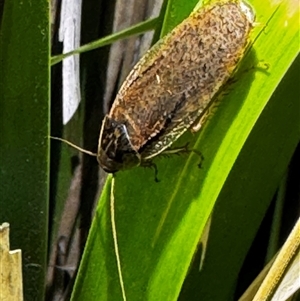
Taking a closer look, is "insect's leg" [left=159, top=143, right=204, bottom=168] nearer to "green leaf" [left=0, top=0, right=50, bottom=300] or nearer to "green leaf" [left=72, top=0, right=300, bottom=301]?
"green leaf" [left=72, top=0, right=300, bottom=301]

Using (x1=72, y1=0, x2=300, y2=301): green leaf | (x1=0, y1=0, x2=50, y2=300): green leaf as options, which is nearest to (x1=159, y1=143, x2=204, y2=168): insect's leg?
(x1=72, y1=0, x2=300, y2=301): green leaf

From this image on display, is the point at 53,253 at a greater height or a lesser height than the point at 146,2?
lesser

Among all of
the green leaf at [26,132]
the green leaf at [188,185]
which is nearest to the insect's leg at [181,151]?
the green leaf at [188,185]

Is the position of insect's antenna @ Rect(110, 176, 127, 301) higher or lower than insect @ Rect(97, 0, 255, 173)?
lower

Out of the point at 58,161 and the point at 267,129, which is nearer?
the point at 267,129

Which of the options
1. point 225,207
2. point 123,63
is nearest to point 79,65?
point 123,63

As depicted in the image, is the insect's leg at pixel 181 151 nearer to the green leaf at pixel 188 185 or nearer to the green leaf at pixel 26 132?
the green leaf at pixel 188 185

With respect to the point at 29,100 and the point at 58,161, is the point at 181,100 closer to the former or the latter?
the point at 29,100

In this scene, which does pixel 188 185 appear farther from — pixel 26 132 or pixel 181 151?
pixel 26 132
